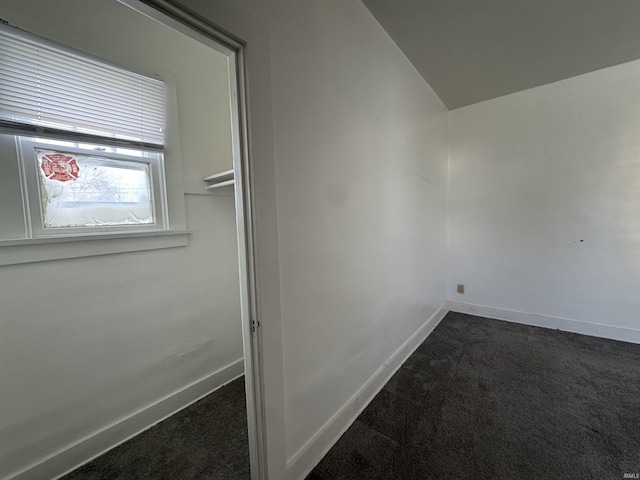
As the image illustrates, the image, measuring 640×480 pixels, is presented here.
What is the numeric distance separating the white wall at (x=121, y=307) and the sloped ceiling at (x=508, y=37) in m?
1.36

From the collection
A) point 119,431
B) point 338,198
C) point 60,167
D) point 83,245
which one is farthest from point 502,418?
point 60,167

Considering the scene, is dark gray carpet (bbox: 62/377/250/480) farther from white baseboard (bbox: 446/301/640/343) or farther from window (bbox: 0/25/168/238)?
white baseboard (bbox: 446/301/640/343)

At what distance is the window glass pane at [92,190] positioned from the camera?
52.1 inches

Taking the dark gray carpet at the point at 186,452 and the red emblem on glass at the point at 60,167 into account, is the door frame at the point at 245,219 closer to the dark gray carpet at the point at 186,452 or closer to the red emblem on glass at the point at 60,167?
the dark gray carpet at the point at 186,452

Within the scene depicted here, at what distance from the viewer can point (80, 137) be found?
1.38m

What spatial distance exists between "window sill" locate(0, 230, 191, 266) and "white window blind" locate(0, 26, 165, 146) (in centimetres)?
56

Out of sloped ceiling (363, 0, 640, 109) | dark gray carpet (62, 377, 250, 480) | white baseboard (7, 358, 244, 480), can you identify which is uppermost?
sloped ceiling (363, 0, 640, 109)

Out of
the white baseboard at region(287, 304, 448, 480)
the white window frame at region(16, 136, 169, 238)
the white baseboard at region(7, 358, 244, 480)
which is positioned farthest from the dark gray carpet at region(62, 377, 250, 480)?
the white window frame at region(16, 136, 169, 238)

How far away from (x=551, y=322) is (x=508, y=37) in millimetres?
2825

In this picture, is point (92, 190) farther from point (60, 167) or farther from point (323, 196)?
point (323, 196)

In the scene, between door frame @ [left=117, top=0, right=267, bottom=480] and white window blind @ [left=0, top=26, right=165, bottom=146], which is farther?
white window blind @ [left=0, top=26, right=165, bottom=146]

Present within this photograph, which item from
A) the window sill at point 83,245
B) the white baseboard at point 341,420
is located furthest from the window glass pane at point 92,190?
the white baseboard at point 341,420

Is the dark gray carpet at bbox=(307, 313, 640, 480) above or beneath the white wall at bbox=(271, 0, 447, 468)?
beneath

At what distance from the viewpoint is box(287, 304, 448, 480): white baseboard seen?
4.12 ft
